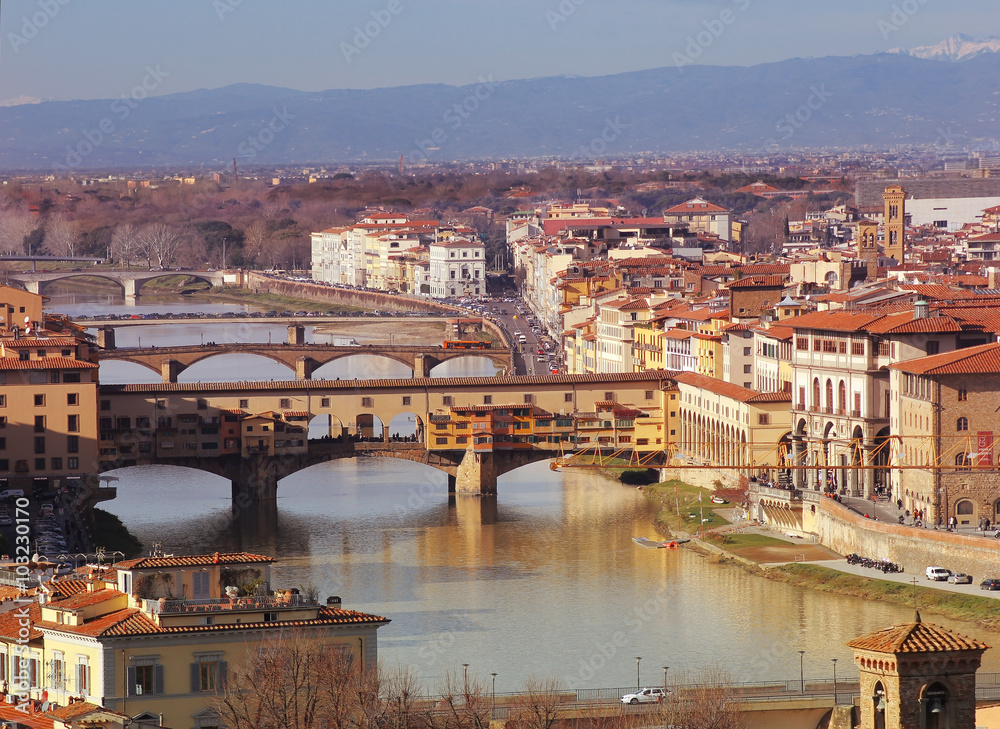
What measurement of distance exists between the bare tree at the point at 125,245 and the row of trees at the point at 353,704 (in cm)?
7967

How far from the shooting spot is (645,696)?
16.9 m

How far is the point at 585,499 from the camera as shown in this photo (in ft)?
107

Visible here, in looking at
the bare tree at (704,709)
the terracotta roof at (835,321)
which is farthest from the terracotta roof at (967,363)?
the bare tree at (704,709)

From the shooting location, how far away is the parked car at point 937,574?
957 inches

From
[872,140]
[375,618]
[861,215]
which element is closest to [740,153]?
[872,140]

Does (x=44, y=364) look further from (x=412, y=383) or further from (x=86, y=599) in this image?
(x=86, y=599)

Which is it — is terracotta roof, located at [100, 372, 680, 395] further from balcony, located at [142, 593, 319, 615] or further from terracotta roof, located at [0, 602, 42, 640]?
balcony, located at [142, 593, 319, 615]

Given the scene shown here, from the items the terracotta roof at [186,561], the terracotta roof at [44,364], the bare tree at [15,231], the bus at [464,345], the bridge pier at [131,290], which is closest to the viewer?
the terracotta roof at [186,561]

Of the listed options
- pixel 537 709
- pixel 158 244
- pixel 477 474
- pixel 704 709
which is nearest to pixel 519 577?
pixel 477 474

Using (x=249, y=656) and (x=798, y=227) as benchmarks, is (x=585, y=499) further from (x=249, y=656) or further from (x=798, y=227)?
(x=798, y=227)

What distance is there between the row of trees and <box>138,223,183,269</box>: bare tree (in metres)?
76.7

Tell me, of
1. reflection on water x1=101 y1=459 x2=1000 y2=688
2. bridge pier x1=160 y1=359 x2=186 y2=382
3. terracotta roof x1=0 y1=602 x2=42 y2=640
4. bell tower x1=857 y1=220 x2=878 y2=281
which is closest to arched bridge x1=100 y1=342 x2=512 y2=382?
bridge pier x1=160 y1=359 x2=186 y2=382

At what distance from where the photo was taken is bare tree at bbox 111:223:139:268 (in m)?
94.5

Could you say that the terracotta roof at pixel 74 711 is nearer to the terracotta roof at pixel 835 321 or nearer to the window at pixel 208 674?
the window at pixel 208 674
